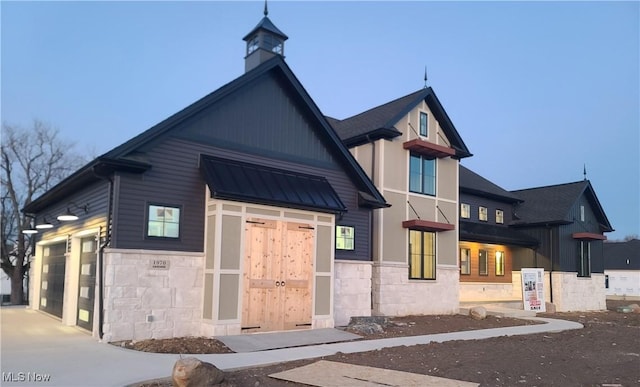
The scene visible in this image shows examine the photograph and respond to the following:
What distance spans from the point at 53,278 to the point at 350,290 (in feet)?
33.2

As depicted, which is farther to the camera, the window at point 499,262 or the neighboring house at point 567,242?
the window at point 499,262

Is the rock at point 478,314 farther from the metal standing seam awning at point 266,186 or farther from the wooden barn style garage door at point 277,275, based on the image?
the wooden barn style garage door at point 277,275

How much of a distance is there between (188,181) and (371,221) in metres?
6.86

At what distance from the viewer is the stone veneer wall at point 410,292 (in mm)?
19031

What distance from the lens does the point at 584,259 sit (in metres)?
29.8

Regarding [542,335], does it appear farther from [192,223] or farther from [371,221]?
[192,223]

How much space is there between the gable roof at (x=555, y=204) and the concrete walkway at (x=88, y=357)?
15904mm

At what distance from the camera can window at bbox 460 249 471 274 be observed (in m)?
27.4

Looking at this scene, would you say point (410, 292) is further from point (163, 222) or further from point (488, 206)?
point (488, 206)

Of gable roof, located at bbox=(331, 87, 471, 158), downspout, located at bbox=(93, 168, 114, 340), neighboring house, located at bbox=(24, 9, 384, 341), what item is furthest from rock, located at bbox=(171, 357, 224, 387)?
gable roof, located at bbox=(331, 87, 471, 158)

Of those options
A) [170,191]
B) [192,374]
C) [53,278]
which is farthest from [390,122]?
[192,374]

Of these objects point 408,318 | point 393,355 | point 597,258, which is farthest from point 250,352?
point 597,258

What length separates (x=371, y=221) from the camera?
59.2 feet

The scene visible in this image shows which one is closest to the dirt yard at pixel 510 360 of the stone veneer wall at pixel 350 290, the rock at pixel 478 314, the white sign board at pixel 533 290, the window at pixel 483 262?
the stone veneer wall at pixel 350 290
